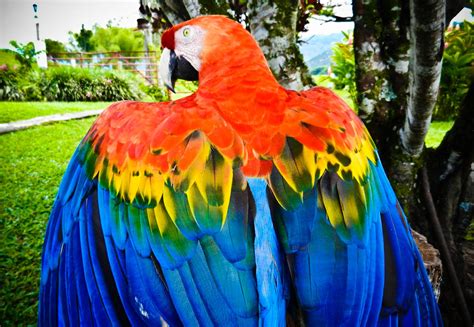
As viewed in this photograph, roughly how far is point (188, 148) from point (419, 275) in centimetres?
49

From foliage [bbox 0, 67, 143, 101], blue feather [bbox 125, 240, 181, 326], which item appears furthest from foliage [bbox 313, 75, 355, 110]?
blue feather [bbox 125, 240, 181, 326]

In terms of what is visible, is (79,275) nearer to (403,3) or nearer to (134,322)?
(134,322)

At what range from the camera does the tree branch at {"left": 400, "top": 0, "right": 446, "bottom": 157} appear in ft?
2.41

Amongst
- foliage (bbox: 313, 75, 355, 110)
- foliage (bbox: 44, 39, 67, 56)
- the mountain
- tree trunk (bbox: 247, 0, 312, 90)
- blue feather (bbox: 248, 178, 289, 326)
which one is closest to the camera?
blue feather (bbox: 248, 178, 289, 326)

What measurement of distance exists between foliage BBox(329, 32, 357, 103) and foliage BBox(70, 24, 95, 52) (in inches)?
40.3

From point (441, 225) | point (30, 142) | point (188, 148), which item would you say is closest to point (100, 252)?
point (188, 148)

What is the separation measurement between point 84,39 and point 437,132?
1471mm

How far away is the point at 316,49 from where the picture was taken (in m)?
1.28

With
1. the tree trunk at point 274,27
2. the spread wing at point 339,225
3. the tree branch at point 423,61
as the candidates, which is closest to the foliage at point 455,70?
the tree branch at point 423,61

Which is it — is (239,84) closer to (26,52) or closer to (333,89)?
(26,52)

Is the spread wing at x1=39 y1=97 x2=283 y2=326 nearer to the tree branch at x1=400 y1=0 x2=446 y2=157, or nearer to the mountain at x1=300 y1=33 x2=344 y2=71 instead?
the tree branch at x1=400 y1=0 x2=446 y2=157

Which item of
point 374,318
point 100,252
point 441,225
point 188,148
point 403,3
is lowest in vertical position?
point 441,225

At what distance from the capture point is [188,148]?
59 centimetres

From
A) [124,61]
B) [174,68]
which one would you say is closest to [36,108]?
[124,61]
